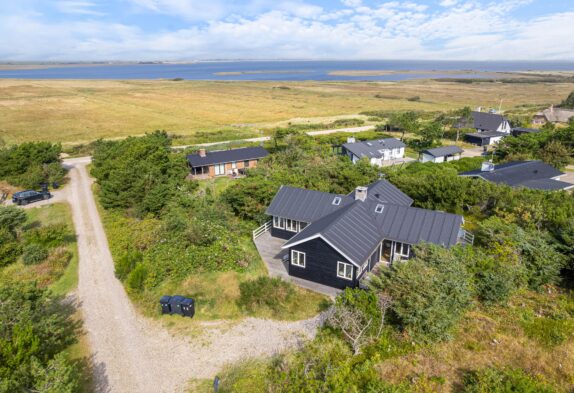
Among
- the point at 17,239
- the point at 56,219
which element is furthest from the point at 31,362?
the point at 56,219

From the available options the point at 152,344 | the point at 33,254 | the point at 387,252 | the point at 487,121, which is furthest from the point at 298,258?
the point at 487,121

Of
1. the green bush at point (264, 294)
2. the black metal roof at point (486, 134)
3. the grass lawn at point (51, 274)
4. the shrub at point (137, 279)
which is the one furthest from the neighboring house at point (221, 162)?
the black metal roof at point (486, 134)

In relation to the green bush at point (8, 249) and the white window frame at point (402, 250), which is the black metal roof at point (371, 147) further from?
the green bush at point (8, 249)

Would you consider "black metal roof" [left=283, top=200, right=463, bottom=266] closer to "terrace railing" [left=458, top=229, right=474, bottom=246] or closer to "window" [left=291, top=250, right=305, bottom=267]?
"window" [left=291, top=250, right=305, bottom=267]

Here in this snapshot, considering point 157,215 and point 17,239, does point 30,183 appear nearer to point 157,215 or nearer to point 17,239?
point 17,239

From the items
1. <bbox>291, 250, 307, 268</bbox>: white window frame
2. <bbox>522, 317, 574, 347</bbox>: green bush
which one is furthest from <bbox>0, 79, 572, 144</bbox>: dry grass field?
<bbox>522, 317, 574, 347</bbox>: green bush

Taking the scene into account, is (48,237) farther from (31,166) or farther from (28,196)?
(31,166)
